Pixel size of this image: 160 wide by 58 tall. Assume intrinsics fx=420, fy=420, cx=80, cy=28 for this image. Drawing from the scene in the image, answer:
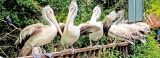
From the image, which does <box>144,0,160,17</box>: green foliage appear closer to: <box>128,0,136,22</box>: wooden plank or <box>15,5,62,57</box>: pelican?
<box>128,0,136,22</box>: wooden plank

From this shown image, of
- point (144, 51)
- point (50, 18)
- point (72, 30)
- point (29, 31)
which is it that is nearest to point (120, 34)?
point (144, 51)

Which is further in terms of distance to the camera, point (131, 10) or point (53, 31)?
point (131, 10)

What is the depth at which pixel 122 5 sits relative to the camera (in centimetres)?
1197

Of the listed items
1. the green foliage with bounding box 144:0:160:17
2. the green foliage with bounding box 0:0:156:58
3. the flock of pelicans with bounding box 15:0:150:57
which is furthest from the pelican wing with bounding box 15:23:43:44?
the green foliage with bounding box 144:0:160:17

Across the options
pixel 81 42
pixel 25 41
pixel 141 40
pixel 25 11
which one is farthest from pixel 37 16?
pixel 25 41

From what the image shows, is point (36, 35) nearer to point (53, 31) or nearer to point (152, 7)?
point (53, 31)

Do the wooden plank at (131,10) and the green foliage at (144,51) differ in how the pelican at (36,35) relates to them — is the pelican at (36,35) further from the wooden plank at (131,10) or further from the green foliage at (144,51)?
the green foliage at (144,51)

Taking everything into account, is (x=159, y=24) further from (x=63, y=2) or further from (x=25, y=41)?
(x=25, y=41)

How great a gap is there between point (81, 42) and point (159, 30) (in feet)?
15.2

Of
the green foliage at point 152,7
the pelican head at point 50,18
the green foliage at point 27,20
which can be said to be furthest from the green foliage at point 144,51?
the green foliage at point 152,7

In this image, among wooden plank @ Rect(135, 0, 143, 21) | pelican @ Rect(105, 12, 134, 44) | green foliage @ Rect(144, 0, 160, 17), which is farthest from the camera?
green foliage @ Rect(144, 0, 160, 17)

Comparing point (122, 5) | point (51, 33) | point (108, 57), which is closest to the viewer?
point (51, 33)

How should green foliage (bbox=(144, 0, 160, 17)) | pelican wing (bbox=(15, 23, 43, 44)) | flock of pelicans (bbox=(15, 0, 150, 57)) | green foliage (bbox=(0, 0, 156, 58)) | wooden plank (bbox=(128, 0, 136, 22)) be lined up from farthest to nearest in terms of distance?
green foliage (bbox=(144, 0, 160, 17)) → green foliage (bbox=(0, 0, 156, 58)) → wooden plank (bbox=(128, 0, 136, 22)) → flock of pelicans (bbox=(15, 0, 150, 57)) → pelican wing (bbox=(15, 23, 43, 44))

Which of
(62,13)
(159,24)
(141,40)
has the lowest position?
(159,24)
